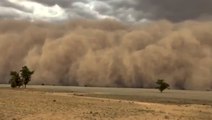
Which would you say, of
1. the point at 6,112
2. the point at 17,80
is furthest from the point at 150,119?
the point at 17,80

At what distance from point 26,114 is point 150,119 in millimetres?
9570

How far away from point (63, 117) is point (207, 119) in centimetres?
1426

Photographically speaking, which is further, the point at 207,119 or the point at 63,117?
the point at 207,119

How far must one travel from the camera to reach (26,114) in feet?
86.9

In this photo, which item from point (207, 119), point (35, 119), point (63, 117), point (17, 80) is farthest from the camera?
point (17, 80)

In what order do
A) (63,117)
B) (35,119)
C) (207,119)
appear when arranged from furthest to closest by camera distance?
(207,119)
(63,117)
(35,119)

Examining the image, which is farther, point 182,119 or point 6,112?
point 182,119

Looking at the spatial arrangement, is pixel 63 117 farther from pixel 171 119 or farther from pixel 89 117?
pixel 171 119

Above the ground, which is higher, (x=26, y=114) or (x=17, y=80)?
(x=17, y=80)

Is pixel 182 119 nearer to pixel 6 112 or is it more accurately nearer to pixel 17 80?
pixel 6 112

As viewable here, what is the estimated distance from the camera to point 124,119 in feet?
90.5

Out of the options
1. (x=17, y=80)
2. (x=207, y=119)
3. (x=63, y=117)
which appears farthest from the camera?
(x=17, y=80)

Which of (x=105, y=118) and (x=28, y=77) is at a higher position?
(x=28, y=77)

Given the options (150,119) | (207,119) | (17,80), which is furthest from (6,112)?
(17,80)
